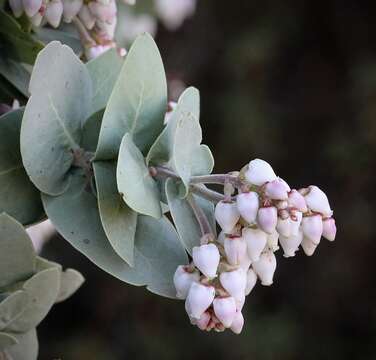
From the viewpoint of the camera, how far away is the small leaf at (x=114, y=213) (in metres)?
0.63

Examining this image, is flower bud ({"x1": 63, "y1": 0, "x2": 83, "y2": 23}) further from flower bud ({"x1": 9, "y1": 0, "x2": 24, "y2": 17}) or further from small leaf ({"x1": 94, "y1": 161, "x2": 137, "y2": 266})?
small leaf ({"x1": 94, "y1": 161, "x2": 137, "y2": 266})

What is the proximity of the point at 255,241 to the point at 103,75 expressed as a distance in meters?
0.22

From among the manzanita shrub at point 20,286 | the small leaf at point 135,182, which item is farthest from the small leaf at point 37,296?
the small leaf at point 135,182

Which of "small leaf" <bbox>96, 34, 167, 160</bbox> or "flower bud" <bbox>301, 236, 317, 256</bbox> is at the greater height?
"small leaf" <bbox>96, 34, 167, 160</bbox>

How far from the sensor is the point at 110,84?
73 cm

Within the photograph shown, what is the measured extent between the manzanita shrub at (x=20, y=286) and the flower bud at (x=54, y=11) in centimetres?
19

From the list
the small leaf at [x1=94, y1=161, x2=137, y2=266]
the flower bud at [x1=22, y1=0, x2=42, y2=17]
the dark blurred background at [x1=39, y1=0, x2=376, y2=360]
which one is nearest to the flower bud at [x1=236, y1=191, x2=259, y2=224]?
the small leaf at [x1=94, y1=161, x2=137, y2=266]

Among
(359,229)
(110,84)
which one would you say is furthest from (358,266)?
(110,84)

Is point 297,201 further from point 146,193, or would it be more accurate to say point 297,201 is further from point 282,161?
point 282,161

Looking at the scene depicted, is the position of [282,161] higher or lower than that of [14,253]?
lower

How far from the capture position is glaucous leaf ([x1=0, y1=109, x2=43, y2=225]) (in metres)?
0.66

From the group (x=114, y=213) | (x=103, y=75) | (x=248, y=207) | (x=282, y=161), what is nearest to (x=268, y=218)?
(x=248, y=207)

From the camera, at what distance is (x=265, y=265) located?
2.06ft

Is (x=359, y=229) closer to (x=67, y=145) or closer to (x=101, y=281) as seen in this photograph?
(x=101, y=281)
